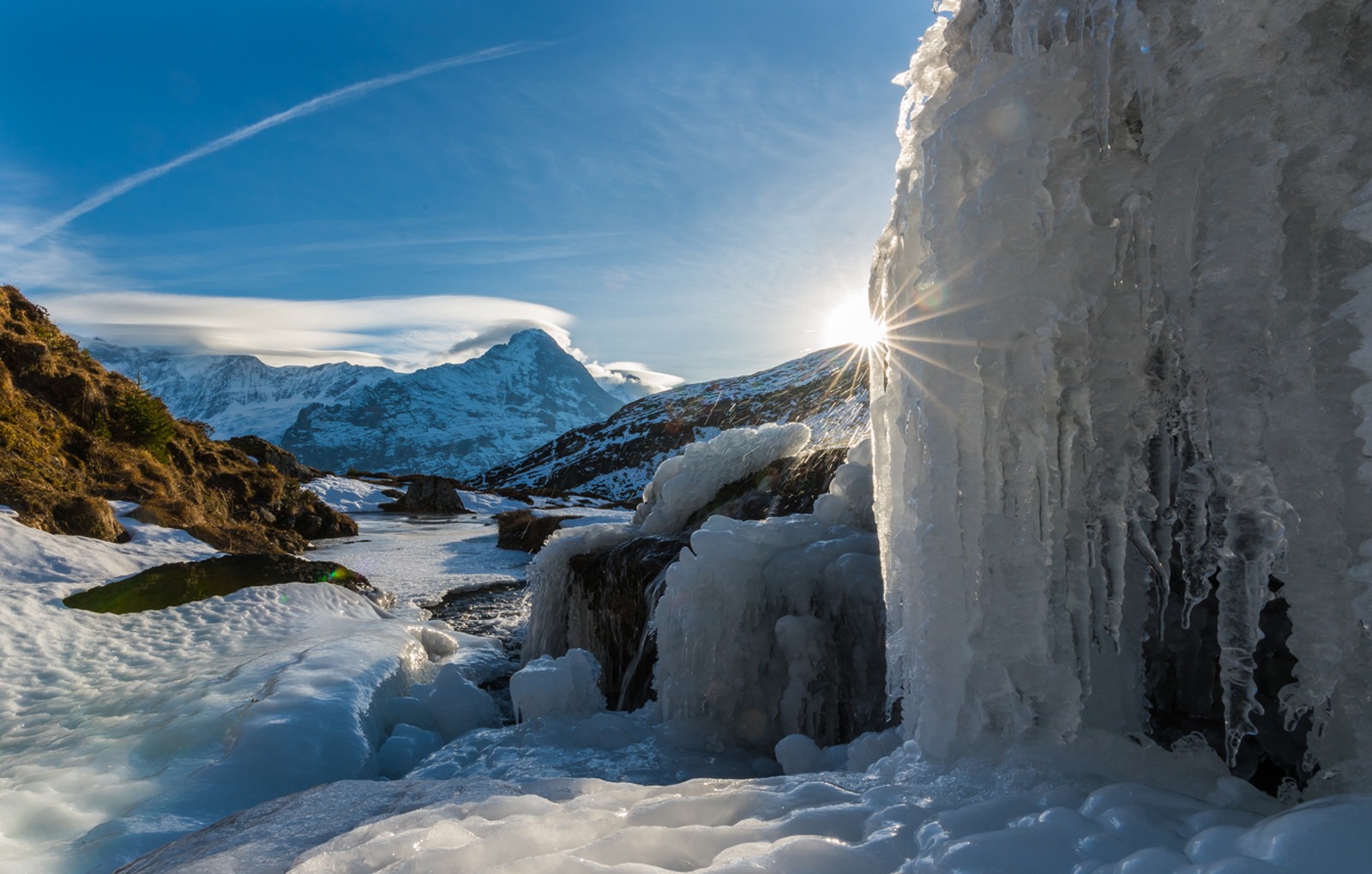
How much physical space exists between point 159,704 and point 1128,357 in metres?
6.22

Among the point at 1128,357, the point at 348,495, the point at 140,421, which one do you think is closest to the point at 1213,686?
the point at 1128,357

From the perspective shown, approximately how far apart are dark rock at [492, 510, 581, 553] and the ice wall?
16.3 metres

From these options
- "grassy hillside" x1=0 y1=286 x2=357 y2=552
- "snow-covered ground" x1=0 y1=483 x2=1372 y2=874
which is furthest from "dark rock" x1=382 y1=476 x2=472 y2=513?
"snow-covered ground" x1=0 y1=483 x2=1372 y2=874

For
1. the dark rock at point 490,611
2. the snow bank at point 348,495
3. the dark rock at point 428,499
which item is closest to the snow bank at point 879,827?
the dark rock at point 490,611

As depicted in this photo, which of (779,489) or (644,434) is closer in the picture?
(779,489)

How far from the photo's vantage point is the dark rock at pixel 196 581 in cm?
681

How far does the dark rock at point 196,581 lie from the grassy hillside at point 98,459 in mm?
2580

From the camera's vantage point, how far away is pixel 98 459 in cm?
1305

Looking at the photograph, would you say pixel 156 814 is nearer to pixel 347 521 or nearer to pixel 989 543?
pixel 989 543

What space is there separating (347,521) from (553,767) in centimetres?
1962

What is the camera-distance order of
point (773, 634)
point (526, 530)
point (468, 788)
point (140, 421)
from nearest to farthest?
1. point (468, 788)
2. point (773, 634)
3. point (140, 421)
4. point (526, 530)

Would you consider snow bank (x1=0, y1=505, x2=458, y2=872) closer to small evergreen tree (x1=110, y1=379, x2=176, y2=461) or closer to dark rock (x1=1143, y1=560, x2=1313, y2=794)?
dark rock (x1=1143, y1=560, x2=1313, y2=794)

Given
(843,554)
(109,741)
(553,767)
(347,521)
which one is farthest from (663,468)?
(347,521)

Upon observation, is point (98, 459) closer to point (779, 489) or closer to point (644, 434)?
point (779, 489)
